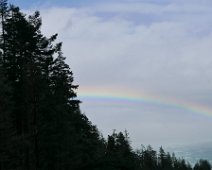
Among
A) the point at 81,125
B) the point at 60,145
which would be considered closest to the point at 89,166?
the point at 60,145

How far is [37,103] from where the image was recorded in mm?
44875

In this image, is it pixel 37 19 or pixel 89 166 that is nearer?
pixel 89 166

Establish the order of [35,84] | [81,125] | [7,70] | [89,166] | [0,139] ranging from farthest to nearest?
[81,125] < [7,70] < [89,166] < [35,84] < [0,139]

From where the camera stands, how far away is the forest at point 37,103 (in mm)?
44625

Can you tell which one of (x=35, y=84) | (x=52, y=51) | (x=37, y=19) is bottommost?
(x=35, y=84)

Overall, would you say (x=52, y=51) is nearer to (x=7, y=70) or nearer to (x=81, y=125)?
(x=7, y=70)

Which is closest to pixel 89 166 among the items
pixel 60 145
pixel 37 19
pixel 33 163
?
pixel 60 145

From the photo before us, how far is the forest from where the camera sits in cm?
4462

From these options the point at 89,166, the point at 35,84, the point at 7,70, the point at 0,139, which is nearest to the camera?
the point at 0,139

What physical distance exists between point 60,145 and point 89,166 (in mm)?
3468

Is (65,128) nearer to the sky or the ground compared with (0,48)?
nearer to the ground

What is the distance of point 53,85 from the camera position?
51.7 meters

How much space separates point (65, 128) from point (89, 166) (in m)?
4.40

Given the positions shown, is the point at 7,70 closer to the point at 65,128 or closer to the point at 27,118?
the point at 27,118
